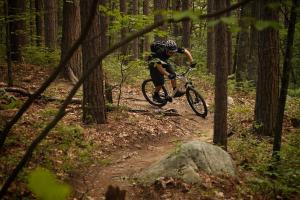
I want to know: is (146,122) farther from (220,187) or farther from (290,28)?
(290,28)

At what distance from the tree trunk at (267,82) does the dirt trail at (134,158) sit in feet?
4.95

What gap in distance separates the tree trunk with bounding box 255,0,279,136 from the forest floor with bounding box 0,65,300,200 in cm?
133

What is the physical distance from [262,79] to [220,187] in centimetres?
410

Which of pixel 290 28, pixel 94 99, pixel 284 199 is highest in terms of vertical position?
pixel 290 28

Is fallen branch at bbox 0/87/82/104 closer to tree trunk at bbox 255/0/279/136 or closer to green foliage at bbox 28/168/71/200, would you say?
tree trunk at bbox 255/0/279/136

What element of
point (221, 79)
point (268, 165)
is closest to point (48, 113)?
point (221, 79)

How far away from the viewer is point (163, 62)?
36.4 feet

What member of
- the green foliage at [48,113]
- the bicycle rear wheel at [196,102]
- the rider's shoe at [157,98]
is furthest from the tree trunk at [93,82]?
the bicycle rear wheel at [196,102]

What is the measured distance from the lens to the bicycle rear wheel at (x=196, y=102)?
1129cm

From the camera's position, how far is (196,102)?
11438 millimetres

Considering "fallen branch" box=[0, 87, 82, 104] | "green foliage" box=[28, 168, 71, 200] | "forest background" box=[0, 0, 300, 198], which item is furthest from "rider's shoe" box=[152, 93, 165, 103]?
"green foliage" box=[28, 168, 71, 200]

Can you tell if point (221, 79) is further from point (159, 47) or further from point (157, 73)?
point (157, 73)

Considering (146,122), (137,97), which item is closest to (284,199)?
(146,122)

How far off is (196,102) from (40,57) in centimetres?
820
